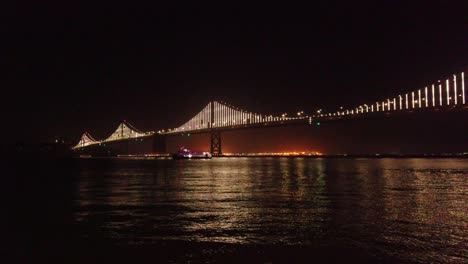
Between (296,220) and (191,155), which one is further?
(191,155)

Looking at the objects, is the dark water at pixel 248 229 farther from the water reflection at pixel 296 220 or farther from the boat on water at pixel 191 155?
the boat on water at pixel 191 155

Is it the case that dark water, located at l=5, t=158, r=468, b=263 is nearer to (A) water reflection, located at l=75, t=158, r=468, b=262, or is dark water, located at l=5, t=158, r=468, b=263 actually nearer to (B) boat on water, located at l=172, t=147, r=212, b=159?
(A) water reflection, located at l=75, t=158, r=468, b=262

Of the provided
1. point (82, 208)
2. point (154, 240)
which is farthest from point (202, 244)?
point (82, 208)

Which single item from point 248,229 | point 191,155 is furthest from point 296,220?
point 191,155

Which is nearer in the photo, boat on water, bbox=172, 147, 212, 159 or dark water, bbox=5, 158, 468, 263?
dark water, bbox=5, 158, 468, 263

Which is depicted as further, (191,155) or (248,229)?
(191,155)

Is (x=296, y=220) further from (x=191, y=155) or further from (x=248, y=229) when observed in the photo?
(x=191, y=155)

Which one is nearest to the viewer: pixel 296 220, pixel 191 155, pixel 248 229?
pixel 248 229

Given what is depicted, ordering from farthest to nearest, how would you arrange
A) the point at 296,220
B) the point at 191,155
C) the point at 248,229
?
the point at 191,155, the point at 296,220, the point at 248,229

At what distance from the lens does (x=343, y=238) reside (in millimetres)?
7031

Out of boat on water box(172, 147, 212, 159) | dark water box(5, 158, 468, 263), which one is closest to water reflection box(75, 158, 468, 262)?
dark water box(5, 158, 468, 263)

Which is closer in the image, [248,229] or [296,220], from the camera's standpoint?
[248,229]

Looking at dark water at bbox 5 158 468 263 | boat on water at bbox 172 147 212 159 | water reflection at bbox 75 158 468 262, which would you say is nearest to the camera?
dark water at bbox 5 158 468 263

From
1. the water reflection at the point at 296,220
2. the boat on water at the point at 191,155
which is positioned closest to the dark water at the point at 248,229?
the water reflection at the point at 296,220
